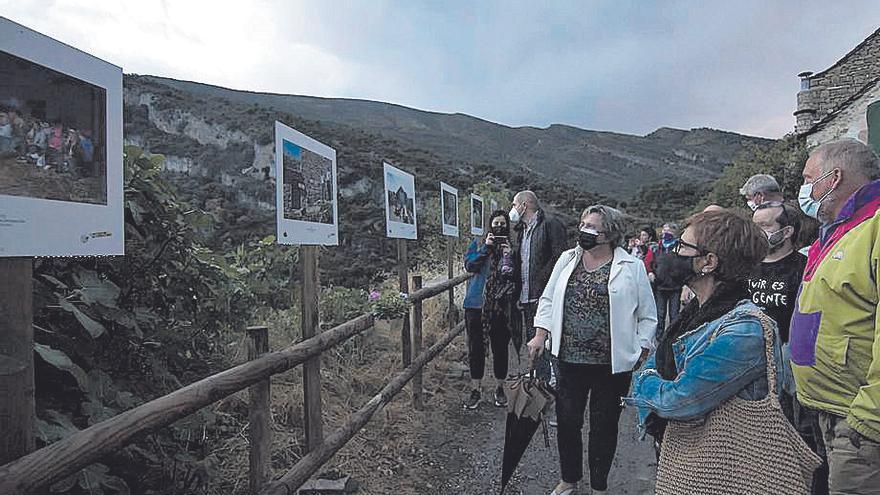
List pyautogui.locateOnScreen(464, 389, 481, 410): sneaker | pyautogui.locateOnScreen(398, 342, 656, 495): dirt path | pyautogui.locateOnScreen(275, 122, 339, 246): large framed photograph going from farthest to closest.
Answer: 1. pyautogui.locateOnScreen(464, 389, 481, 410): sneaker
2. pyautogui.locateOnScreen(398, 342, 656, 495): dirt path
3. pyautogui.locateOnScreen(275, 122, 339, 246): large framed photograph

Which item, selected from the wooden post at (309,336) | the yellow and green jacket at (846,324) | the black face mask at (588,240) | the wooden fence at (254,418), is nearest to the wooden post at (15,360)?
the wooden fence at (254,418)

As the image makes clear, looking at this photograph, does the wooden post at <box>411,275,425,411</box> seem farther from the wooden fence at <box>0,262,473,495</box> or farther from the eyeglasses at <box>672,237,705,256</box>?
the eyeglasses at <box>672,237,705,256</box>

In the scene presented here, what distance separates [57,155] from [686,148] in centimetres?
6741

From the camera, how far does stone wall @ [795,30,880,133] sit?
79.8ft

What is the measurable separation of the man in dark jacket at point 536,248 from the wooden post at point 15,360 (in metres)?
4.04

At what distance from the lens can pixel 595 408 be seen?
3670mm

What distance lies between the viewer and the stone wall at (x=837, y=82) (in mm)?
24312

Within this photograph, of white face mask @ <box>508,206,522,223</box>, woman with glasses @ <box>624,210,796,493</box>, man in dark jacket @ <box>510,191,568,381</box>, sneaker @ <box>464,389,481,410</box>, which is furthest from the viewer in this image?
sneaker @ <box>464,389,481,410</box>

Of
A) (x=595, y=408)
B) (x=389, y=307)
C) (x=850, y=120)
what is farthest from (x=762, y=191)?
(x=850, y=120)

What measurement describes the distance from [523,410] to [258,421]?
1589mm

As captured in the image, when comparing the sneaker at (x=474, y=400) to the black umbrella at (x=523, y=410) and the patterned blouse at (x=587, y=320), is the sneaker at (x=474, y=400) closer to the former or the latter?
the black umbrella at (x=523, y=410)

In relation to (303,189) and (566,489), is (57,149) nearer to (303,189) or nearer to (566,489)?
(303,189)

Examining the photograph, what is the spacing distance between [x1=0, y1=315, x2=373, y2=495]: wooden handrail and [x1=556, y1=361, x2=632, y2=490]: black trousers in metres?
1.62

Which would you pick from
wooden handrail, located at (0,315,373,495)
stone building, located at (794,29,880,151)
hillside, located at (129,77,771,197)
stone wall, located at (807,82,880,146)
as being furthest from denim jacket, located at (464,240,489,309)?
hillside, located at (129,77,771,197)
